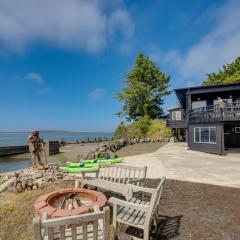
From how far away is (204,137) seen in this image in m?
23.4

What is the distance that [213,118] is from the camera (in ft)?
74.3

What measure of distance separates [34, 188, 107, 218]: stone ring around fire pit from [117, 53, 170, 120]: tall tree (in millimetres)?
43935

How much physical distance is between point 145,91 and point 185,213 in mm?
43791

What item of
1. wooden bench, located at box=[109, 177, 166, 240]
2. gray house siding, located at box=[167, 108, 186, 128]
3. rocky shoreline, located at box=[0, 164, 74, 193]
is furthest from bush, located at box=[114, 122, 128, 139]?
wooden bench, located at box=[109, 177, 166, 240]

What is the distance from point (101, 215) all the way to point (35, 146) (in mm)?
10044

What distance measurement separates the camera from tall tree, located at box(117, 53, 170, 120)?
164 ft

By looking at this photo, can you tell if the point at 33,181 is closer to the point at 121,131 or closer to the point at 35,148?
the point at 35,148

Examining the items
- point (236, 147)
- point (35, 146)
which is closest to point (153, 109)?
point (236, 147)

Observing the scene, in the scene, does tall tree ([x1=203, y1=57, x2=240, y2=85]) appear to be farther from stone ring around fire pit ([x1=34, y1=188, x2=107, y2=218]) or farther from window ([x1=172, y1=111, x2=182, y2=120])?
stone ring around fire pit ([x1=34, y1=188, x2=107, y2=218])

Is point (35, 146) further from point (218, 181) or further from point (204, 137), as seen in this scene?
point (204, 137)


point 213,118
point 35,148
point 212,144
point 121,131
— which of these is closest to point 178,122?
point 213,118

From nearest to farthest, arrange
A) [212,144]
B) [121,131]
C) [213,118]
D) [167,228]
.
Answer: [167,228] < [212,144] < [213,118] < [121,131]

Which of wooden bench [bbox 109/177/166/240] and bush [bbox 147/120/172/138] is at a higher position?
bush [bbox 147/120/172/138]

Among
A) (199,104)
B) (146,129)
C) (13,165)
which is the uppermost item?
(199,104)
